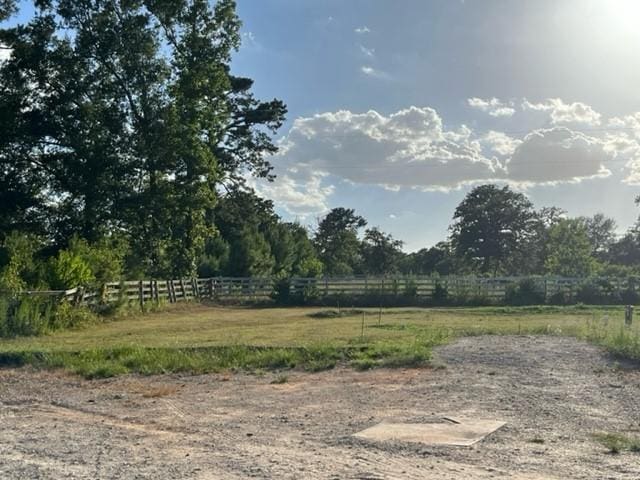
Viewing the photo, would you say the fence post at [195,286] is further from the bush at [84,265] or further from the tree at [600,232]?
the tree at [600,232]

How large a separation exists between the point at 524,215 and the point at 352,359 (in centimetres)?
7281

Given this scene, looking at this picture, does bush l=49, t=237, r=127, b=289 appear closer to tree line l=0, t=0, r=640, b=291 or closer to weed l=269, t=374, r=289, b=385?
tree line l=0, t=0, r=640, b=291

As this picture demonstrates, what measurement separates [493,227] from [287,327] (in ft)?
205

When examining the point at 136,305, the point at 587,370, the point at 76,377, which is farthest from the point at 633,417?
the point at 136,305

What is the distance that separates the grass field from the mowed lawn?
28 millimetres

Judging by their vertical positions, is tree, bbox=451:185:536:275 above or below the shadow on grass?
above

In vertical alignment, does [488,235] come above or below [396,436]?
above

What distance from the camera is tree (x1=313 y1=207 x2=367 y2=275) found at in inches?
3044

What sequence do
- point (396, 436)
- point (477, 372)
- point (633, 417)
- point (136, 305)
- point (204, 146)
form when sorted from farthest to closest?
point (204, 146) → point (136, 305) → point (477, 372) → point (633, 417) → point (396, 436)

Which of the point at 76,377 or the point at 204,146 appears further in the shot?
the point at 204,146

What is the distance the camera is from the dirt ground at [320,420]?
5.93m

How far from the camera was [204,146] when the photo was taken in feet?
119

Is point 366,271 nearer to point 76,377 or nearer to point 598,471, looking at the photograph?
point 76,377

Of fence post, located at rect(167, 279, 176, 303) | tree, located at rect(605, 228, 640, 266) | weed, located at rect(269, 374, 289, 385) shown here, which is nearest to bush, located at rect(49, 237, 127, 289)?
fence post, located at rect(167, 279, 176, 303)
